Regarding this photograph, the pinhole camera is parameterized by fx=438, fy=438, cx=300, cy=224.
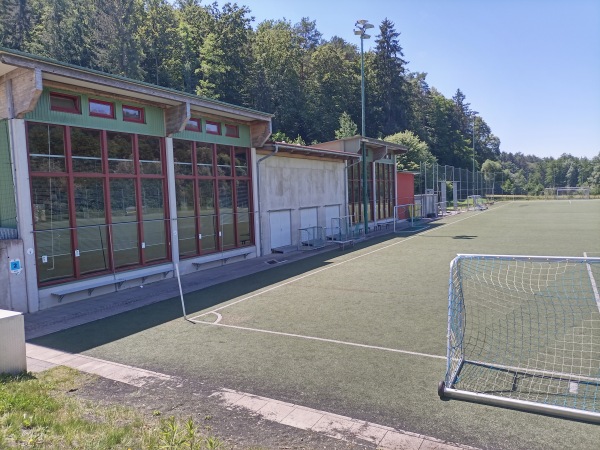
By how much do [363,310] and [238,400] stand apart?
4841 millimetres

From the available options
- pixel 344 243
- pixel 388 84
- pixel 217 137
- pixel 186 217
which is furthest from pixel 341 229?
pixel 388 84

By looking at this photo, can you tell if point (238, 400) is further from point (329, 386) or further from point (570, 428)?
point (570, 428)

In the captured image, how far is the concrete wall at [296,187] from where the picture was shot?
19312 millimetres

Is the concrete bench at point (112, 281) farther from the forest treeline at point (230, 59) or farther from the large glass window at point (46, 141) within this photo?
the forest treeline at point (230, 59)

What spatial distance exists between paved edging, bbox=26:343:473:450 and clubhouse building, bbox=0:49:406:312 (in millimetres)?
4568

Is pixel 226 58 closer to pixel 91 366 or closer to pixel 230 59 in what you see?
pixel 230 59

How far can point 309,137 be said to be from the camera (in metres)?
57.6

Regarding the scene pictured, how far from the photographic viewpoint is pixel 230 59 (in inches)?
2003

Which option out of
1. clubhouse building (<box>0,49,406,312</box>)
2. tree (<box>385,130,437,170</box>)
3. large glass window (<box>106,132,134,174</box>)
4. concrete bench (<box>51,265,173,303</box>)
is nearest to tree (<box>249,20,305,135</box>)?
tree (<box>385,130,437,170</box>)

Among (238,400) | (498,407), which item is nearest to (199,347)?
(238,400)

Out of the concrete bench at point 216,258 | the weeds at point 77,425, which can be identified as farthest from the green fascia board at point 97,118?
the weeds at point 77,425

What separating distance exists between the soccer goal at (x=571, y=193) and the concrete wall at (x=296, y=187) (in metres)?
65.8

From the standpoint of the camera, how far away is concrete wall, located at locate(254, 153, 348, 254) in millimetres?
19312

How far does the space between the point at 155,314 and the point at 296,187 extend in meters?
12.4
